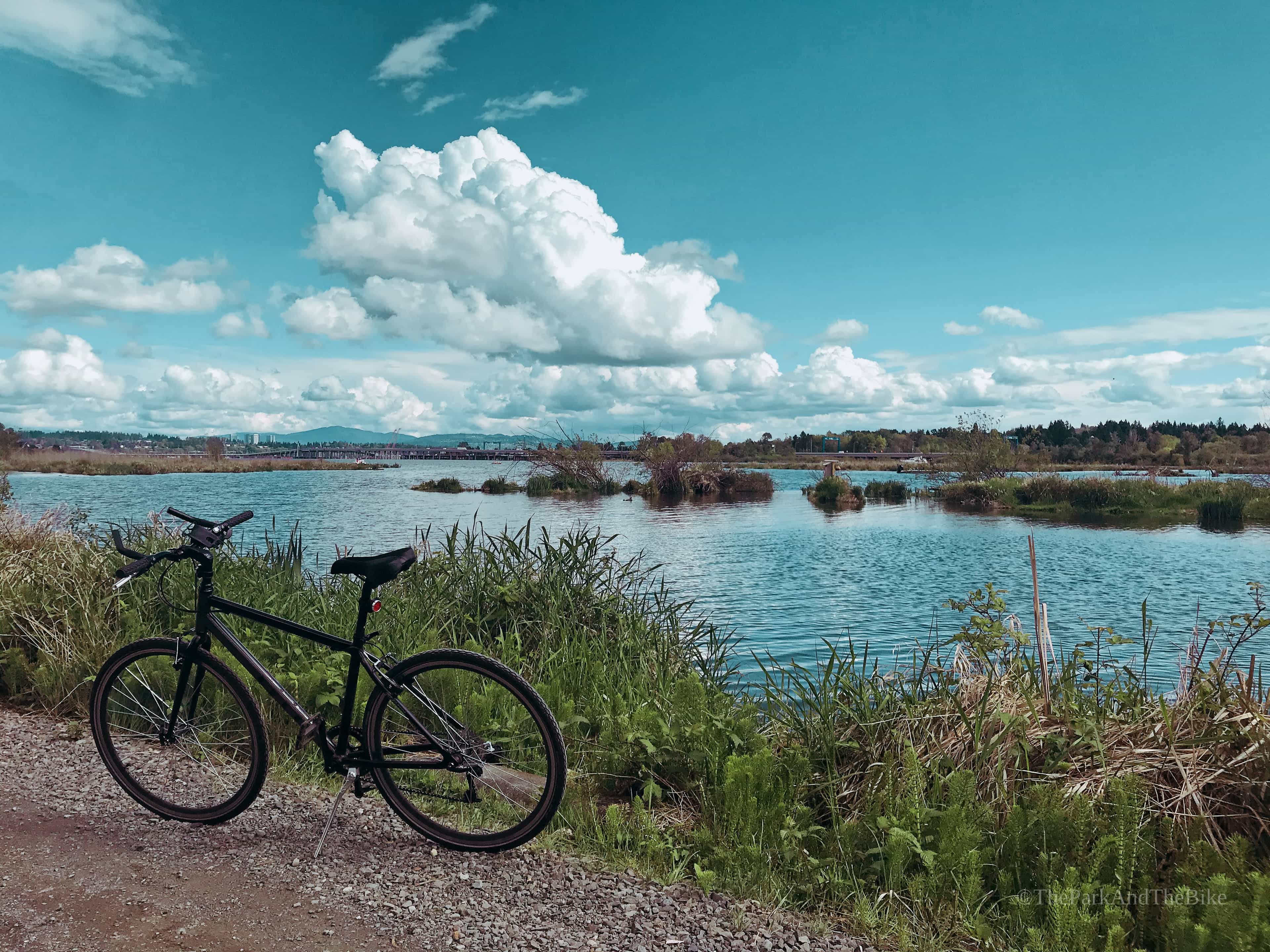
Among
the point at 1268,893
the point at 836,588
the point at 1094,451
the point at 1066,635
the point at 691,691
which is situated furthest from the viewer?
the point at 1094,451

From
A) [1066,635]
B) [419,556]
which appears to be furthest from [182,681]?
[1066,635]

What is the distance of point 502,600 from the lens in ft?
23.1

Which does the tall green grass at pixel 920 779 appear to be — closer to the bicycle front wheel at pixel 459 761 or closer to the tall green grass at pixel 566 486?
the bicycle front wheel at pixel 459 761

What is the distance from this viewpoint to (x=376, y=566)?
356cm

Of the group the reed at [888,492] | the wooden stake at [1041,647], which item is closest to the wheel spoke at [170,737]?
the wooden stake at [1041,647]

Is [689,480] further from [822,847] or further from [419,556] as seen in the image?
[822,847]

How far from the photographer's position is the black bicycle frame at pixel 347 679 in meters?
3.63

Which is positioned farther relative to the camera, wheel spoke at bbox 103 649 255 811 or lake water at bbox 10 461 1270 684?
lake water at bbox 10 461 1270 684

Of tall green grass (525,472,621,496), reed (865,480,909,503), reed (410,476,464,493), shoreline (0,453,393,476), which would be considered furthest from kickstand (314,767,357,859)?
shoreline (0,453,393,476)

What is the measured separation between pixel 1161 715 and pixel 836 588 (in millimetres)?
11348

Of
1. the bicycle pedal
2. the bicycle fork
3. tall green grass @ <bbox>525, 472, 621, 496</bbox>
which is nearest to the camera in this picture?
the bicycle pedal

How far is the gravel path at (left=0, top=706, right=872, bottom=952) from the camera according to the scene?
9.79 feet

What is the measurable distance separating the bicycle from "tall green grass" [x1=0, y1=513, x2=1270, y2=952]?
40 cm

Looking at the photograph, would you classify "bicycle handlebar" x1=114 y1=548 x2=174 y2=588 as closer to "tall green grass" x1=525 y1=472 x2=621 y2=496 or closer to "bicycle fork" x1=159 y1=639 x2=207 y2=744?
"bicycle fork" x1=159 y1=639 x2=207 y2=744
